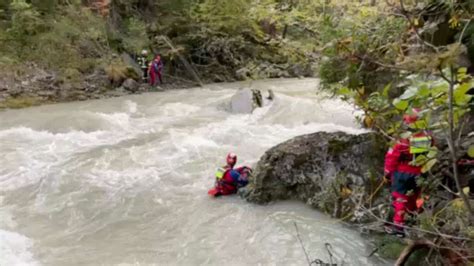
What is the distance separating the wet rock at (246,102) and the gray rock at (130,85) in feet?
14.2

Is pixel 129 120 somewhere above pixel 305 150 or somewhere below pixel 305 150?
below

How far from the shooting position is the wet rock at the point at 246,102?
41.3 feet

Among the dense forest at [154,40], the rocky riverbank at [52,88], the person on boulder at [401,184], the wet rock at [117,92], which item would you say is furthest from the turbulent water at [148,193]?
the wet rock at [117,92]

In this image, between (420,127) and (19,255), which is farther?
(19,255)

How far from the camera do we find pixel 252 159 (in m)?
8.31

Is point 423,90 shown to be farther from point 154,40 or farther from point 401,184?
point 154,40

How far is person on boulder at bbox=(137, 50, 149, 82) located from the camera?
17.0 meters

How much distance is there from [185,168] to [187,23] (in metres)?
11.7

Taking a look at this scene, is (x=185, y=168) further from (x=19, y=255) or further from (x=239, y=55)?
(x=239, y=55)

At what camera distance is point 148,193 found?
22.9 ft

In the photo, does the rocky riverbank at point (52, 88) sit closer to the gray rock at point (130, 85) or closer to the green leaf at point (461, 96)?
the gray rock at point (130, 85)

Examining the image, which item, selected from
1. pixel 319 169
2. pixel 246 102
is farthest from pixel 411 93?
pixel 246 102

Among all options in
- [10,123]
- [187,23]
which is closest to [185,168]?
[10,123]

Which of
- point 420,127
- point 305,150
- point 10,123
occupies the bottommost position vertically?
point 10,123
